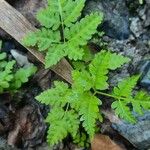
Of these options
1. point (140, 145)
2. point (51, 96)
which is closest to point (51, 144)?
point (51, 96)

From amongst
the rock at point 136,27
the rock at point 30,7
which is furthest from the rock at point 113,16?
the rock at point 30,7

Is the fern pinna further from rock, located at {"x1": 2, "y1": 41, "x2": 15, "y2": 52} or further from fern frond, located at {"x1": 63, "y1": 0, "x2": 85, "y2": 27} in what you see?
rock, located at {"x1": 2, "y1": 41, "x2": 15, "y2": 52}

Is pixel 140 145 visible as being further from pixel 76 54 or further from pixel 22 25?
pixel 22 25

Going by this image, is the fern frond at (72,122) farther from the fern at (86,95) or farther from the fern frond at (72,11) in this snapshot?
the fern frond at (72,11)

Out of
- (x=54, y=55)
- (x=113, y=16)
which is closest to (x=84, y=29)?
(x=54, y=55)

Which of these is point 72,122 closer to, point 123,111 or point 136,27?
point 123,111

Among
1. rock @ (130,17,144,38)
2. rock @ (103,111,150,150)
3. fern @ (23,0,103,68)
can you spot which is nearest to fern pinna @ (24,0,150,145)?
fern @ (23,0,103,68)
